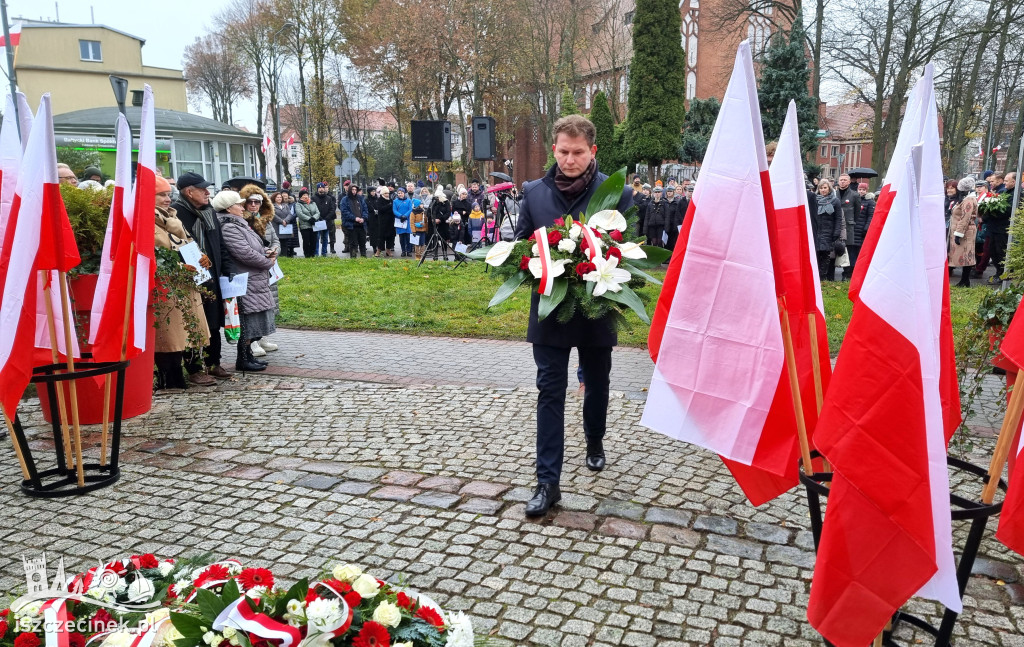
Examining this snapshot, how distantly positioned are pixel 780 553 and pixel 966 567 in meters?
1.33

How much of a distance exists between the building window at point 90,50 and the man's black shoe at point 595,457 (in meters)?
62.2

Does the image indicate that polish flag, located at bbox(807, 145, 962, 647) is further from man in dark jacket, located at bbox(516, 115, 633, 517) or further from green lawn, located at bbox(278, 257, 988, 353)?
green lawn, located at bbox(278, 257, 988, 353)

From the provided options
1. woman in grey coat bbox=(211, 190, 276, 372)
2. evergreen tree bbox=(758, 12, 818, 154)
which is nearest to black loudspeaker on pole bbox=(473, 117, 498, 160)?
evergreen tree bbox=(758, 12, 818, 154)

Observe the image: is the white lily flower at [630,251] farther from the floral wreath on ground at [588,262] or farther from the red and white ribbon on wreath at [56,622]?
the red and white ribbon on wreath at [56,622]

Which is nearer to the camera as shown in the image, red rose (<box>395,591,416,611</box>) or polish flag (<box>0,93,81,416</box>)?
red rose (<box>395,591,416,611</box>)

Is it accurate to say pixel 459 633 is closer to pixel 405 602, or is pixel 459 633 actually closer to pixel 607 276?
pixel 405 602

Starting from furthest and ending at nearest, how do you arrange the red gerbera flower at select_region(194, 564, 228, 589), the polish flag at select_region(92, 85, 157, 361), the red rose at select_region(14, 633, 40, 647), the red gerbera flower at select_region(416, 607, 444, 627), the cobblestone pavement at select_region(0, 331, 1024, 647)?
the polish flag at select_region(92, 85, 157, 361) → the cobblestone pavement at select_region(0, 331, 1024, 647) → the red gerbera flower at select_region(194, 564, 228, 589) → the red gerbera flower at select_region(416, 607, 444, 627) → the red rose at select_region(14, 633, 40, 647)

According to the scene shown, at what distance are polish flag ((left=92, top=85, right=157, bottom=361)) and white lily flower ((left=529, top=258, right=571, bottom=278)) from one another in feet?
7.73

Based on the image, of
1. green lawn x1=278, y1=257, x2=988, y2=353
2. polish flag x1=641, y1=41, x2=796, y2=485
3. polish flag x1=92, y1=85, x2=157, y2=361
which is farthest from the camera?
green lawn x1=278, y1=257, x2=988, y2=353

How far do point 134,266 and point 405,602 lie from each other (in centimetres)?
328

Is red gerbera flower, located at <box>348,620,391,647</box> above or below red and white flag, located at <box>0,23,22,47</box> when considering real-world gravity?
below

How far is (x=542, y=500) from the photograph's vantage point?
415 centimetres

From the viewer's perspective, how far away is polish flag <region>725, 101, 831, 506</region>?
2598 mm

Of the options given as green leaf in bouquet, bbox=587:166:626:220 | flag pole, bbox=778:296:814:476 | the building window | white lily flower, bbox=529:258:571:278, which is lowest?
flag pole, bbox=778:296:814:476
